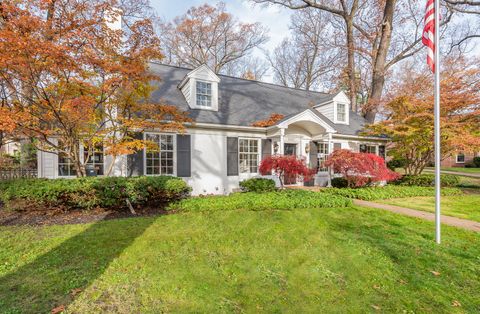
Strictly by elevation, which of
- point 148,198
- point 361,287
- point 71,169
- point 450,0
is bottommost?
point 361,287

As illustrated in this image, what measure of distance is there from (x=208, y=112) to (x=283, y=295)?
336 inches

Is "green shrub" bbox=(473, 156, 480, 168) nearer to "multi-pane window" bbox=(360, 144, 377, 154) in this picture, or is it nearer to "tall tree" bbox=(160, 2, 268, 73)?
"multi-pane window" bbox=(360, 144, 377, 154)

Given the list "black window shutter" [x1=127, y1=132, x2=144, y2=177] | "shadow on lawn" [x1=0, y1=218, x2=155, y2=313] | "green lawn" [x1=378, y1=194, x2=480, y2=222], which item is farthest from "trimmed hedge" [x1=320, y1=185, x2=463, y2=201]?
"shadow on lawn" [x1=0, y1=218, x2=155, y2=313]

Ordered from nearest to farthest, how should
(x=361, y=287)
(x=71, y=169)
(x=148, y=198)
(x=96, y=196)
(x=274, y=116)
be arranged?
(x=361, y=287) < (x=96, y=196) < (x=148, y=198) < (x=71, y=169) < (x=274, y=116)

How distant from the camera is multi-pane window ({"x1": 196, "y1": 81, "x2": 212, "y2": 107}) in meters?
10.5

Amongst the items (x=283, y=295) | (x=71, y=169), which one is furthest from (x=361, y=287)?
(x=71, y=169)

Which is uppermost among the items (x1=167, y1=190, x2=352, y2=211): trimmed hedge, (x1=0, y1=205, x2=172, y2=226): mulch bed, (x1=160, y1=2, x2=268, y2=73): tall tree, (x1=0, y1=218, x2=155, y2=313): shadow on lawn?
(x1=160, y1=2, x2=268, y2=73): tall tree

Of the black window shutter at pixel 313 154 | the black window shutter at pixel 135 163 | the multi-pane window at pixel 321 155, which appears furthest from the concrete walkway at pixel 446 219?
the black window shutter at pixel 135 163

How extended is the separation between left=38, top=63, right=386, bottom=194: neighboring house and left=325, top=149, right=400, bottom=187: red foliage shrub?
1.68 meters

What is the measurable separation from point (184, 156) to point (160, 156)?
0.91 m

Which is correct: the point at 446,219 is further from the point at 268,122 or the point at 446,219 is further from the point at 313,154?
the point at 268,122

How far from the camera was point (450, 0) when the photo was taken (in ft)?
52.2

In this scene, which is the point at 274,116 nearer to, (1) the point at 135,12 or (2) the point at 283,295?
(2) the point at 283,295

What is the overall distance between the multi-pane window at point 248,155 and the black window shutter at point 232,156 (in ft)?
0.88
